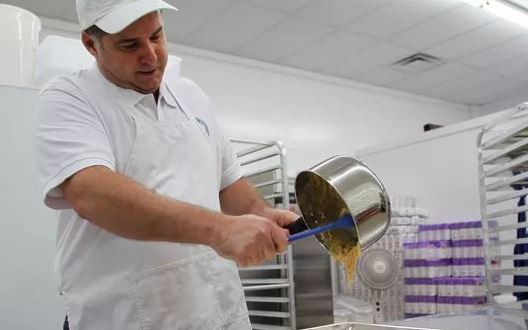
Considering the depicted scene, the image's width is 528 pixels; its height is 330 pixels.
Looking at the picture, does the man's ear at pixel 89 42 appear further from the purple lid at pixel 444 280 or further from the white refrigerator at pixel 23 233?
the purple lid at pixel 444 280

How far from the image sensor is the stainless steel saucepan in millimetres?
950

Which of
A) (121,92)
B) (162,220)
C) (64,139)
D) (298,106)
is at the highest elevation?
(298,106)

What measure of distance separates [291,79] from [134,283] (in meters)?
4.30

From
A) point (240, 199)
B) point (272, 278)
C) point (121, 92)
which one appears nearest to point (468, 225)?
point (272, 278)

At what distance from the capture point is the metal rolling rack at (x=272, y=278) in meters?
2.71

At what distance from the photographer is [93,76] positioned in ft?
3.97

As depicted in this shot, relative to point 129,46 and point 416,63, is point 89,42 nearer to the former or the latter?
point 129,46

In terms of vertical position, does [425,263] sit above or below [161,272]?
below

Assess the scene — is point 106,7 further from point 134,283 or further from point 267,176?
point 267,176

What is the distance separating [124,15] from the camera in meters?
1.08

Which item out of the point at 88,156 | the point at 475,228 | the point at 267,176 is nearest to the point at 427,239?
the point at 475,228

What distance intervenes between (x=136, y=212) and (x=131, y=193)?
4 centimetres

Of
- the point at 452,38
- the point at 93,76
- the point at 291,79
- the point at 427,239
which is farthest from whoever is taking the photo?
the point at 291,79

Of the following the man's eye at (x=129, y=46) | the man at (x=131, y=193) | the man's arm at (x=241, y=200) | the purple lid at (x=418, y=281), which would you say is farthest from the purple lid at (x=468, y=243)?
the man's eye at (x=129, y=46)
